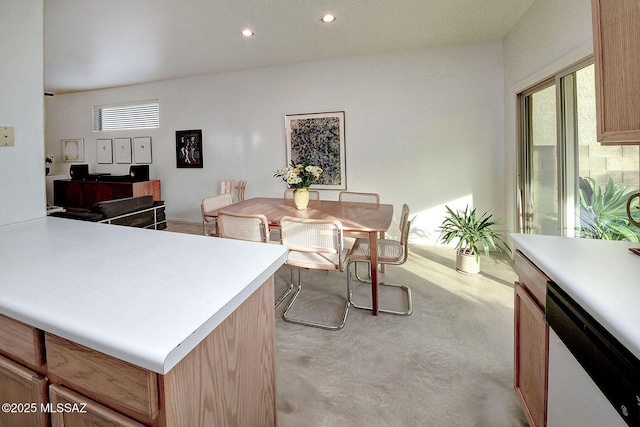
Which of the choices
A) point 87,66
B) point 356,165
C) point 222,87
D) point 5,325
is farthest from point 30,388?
point 87,66

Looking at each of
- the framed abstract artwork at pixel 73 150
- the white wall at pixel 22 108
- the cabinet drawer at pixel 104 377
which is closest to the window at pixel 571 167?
the cabinet drawer at pixel 104 377

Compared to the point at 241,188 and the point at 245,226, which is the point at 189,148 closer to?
the point at 241,188

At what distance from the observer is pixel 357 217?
251 centimetres

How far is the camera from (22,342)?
769mm

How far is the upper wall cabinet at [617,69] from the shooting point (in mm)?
955

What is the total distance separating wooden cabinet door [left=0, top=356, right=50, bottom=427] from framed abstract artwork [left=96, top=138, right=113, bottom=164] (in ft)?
20.5

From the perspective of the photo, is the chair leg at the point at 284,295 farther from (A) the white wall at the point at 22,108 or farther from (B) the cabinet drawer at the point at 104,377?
(B) the cabinet drawer at the point at 104,377

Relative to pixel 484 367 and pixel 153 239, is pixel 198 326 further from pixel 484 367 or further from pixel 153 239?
pixel 484 367

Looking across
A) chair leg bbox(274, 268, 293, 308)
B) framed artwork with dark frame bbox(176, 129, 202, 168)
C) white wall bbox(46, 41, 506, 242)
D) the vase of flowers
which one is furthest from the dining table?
framed artwork with dark frame bbox(176, 129, 202, 168)

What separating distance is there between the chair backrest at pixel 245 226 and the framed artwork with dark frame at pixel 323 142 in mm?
2403

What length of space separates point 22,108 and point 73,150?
6115 millimetres

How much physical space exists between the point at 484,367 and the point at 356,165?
3.09 meters

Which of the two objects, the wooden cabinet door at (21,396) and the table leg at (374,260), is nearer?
the wooden cabinet door at (21,396)

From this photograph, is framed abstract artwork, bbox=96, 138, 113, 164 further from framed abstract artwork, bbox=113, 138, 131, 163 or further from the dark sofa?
the dark sofa
